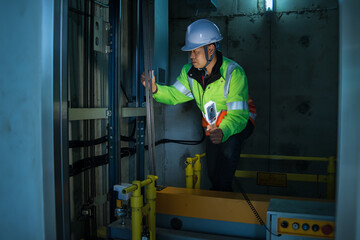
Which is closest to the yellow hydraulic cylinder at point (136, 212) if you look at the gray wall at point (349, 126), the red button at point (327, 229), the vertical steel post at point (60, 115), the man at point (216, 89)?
the vertical steel post at point (60, 115)

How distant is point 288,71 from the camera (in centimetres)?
423

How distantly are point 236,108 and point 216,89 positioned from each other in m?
0.34

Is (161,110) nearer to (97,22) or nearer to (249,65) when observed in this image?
(249,65)

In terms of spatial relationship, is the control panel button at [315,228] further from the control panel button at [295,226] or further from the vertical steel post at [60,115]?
the vertical steel post at [60,115]

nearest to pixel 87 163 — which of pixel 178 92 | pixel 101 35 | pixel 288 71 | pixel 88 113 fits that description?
pixel 88 113

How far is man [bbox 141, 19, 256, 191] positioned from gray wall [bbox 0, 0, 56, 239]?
5.74 ft

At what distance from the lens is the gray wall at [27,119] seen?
1178mm

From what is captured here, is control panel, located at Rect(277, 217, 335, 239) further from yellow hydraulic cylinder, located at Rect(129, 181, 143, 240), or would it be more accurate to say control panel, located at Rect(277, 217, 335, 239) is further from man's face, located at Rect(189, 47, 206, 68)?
man's face, located at Rect(189, 47, 206, 68)

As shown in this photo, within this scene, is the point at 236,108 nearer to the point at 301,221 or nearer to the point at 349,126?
the point at 301,221

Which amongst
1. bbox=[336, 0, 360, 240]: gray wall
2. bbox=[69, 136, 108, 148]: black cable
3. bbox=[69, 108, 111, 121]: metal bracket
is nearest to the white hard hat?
bbox=[69, 108, 111, 121]: metal bracket

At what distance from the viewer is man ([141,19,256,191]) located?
3033 mm

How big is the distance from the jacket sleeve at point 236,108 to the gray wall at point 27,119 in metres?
1.81

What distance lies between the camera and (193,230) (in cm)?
248

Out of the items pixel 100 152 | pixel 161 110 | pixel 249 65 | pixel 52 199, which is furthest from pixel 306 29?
pixel 52 199
